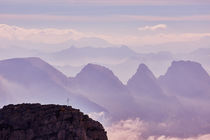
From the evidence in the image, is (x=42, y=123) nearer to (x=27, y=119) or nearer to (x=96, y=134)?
(x=27, y=119)

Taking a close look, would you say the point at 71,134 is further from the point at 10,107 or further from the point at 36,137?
the point at 10,107

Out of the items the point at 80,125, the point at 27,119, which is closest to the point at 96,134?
the point at 80,125

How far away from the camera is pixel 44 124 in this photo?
177250 millimetres

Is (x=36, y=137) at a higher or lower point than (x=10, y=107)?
lower

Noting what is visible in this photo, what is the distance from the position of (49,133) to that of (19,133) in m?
7.69

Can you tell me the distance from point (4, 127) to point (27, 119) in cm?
630

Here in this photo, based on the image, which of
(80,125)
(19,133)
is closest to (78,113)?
(80,125)

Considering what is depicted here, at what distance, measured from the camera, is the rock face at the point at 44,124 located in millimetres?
176000

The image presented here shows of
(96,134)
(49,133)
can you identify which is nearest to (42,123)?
(49,133)

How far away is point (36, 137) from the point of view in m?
176

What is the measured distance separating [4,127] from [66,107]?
60.5 feet

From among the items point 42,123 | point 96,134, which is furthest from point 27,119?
point 96,134

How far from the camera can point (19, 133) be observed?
175875 mm

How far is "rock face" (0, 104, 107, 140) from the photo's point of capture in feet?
577
